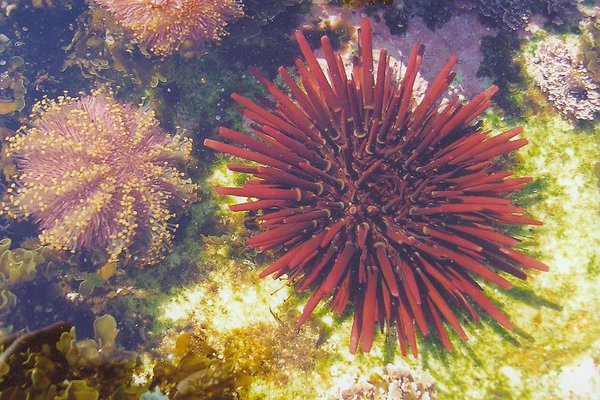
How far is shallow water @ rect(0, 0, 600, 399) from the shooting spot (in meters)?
3.87

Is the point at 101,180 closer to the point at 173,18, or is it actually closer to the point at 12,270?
the point at 12,270

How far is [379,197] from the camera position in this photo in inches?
157

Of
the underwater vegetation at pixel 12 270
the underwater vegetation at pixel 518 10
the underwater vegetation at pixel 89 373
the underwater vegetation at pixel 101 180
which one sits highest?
the underwater vegetation at pixel 518 10

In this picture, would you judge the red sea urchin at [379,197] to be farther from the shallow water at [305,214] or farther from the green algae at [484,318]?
the green algae at [484,318]

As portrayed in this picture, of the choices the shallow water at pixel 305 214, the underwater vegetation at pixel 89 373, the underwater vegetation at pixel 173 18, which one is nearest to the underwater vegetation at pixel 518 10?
the shallow water at pixel 305 214

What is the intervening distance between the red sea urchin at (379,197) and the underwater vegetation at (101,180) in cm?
91

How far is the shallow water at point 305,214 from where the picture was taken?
3865mm

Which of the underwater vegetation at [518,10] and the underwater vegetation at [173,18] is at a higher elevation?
the underwater vegetation at [518,10]

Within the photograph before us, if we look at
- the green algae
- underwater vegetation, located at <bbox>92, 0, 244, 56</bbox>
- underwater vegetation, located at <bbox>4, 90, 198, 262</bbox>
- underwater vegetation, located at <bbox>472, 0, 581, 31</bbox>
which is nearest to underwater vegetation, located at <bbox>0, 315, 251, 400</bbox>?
the green algae

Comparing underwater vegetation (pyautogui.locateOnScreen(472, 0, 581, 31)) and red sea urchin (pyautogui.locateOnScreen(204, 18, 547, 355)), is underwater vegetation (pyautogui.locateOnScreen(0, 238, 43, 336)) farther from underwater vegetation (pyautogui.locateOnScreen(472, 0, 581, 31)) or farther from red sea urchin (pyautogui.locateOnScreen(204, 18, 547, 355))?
underwater vegetation (pyautogui.locateOnScreen(472, 0, 581, 31))

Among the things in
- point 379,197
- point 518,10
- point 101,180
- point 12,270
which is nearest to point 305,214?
point 379,197

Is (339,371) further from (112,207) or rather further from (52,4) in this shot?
(52,4)

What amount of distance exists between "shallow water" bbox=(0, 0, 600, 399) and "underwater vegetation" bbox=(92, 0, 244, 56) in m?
0.02

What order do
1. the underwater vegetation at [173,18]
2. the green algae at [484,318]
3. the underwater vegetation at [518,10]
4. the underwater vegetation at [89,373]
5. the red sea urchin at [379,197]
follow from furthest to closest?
the underwater vegetation at [518,10] → the underwater vegetation at [173,18] → the green algae at [484,318] → the red sea urchin at [379,197] → the underwater vegetation at [89,373]
